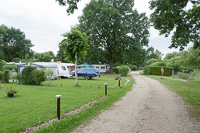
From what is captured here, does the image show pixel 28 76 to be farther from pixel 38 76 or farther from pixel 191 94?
pixel 191 94

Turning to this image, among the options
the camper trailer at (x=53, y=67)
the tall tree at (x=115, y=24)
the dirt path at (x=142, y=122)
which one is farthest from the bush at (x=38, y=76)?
the tall tree at (x=115, y=24)

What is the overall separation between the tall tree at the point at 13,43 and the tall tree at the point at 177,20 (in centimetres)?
4194

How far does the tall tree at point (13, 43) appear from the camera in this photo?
130 feet

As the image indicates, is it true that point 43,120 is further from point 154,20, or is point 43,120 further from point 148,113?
point 154,20

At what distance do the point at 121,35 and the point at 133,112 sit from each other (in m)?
23.4

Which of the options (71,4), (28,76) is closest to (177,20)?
(71,4)

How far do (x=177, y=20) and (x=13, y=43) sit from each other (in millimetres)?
45172

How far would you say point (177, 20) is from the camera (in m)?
8.31

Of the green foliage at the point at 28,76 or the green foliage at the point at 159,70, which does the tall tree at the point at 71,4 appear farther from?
the green foliage at the point at 159,70

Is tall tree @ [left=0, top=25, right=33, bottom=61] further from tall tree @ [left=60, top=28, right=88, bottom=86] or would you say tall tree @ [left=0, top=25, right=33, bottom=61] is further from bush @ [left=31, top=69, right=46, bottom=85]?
Result: tall tree @ [left=60, top=28, right=88, bottom=86]

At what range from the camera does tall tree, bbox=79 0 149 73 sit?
26266mm

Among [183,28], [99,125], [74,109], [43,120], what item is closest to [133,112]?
[99,125]

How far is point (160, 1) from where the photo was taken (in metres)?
8.49

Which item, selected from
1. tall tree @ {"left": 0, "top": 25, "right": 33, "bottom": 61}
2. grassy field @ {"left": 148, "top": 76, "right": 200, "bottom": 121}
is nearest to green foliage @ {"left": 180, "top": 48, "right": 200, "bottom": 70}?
grassy field @ {"left": 148, "top": 76, "right": 200, "bottom": 121}
